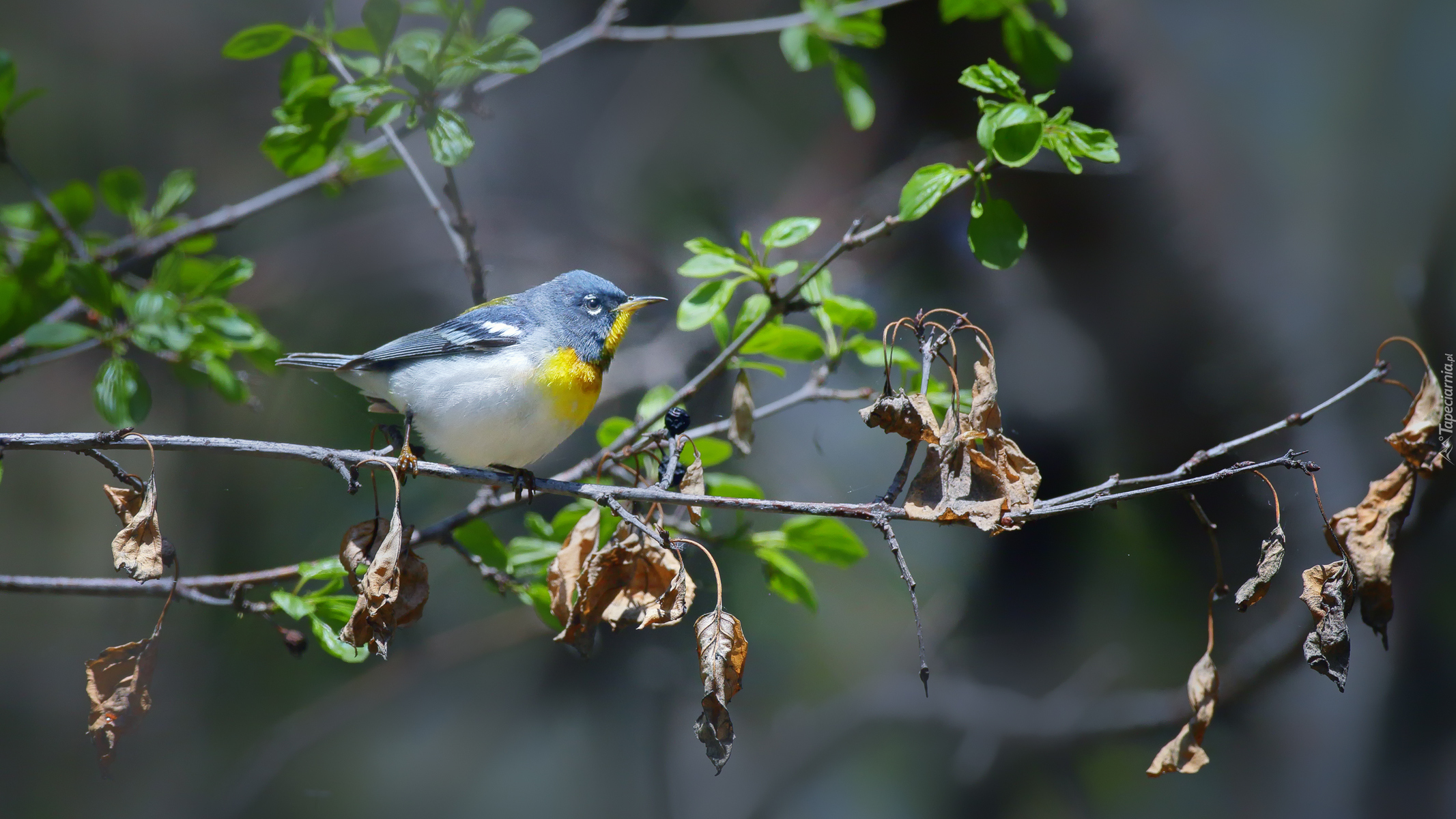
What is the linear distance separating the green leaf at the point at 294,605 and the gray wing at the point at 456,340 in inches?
12.2

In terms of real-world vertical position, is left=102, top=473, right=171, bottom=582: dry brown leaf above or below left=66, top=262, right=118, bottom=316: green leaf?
below

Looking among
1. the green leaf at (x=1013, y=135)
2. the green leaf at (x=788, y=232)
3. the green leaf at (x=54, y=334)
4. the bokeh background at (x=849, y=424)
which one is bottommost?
the bokeh background at (x=849, y=424)

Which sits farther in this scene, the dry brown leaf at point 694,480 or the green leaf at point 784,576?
the green leaf at point 784,576

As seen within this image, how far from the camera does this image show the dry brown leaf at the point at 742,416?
1023mm

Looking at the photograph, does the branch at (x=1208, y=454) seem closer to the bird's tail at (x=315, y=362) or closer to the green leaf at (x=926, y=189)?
the green leaf at (x=926, y=189)

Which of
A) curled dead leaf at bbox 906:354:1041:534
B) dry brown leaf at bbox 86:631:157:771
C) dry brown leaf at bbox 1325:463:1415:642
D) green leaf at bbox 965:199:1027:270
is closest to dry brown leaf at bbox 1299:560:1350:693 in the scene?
dry brown leaf at bbox 1325:463:1415:642

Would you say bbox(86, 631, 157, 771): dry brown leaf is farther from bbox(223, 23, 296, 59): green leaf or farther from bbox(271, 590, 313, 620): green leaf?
bbox(223, 23, 296, 59): green leaf

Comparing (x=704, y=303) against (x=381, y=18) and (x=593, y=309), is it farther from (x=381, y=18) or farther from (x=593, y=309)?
(x=381, y=18)

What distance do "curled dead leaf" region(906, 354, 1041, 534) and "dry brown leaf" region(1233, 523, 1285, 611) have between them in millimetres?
188

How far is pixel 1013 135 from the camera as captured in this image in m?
0.77

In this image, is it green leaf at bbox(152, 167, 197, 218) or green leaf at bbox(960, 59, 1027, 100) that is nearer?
green leaf at bbox(960, 59, 1027, 100)

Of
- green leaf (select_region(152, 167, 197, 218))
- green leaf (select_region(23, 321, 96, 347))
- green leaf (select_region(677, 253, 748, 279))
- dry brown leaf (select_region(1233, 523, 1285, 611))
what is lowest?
dry brown leaf (select_region(1233, 523, 1285, 611))

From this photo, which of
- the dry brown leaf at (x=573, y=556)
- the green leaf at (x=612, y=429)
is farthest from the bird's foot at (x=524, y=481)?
the green leaf at (x=612, y=429)

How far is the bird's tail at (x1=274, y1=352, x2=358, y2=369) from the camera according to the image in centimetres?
103
